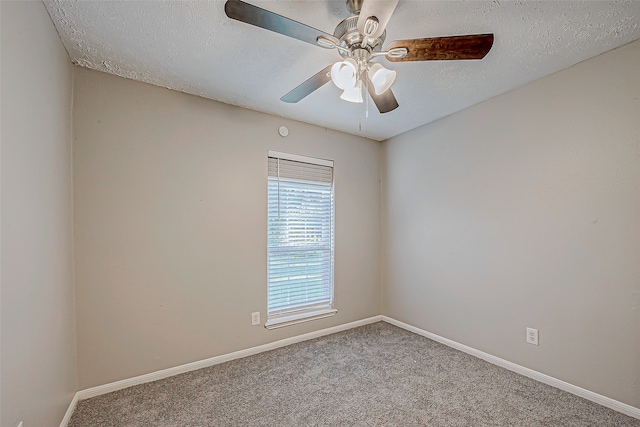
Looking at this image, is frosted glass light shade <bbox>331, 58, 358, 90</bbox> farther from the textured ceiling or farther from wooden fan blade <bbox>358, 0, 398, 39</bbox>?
the textured ceiling

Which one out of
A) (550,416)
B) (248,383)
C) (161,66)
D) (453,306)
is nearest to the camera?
(550,416)

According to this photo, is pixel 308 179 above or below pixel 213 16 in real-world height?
below

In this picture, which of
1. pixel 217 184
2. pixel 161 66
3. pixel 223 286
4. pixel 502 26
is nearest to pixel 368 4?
pixel 502 26

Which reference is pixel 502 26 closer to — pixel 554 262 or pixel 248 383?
pixel 554 262

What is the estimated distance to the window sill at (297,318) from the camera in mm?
2869

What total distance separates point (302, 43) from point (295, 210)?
167 cm

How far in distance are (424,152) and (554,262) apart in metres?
1.59

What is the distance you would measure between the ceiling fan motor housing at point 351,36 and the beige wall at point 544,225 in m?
1.64

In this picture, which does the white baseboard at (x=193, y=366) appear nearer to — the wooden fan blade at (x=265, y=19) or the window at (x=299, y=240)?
the window at (x=299, y=240)

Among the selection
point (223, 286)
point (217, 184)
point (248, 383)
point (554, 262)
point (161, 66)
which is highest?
point (161, 66)

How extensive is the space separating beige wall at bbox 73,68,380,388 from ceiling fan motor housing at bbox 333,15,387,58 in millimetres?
1552

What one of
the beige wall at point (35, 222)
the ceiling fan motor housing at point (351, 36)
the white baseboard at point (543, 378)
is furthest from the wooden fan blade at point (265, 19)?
the white baseboard at point (543, 378)

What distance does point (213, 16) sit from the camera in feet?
5.16

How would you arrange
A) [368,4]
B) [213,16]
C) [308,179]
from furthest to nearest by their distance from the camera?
[308,179]
[213,16]
[368,4]
